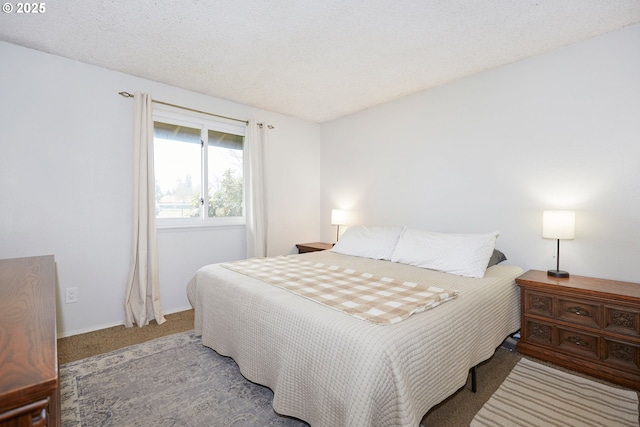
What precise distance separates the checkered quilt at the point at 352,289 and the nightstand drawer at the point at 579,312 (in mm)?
918

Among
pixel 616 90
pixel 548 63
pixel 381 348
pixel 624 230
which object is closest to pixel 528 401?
pixel 381 348

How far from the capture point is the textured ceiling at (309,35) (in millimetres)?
1859

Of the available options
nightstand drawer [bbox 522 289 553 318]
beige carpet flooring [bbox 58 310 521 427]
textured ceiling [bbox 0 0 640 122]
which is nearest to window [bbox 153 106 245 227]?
textured ceiling [bbox 0 0 640 122]

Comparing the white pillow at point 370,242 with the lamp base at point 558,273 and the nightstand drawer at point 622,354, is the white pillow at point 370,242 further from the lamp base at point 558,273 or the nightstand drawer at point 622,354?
the nightstand drawer at point 622,354

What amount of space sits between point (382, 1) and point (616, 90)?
181 centimetres

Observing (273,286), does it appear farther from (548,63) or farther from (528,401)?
(548,63)

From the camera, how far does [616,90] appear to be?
2088 mm

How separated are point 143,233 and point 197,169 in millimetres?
930

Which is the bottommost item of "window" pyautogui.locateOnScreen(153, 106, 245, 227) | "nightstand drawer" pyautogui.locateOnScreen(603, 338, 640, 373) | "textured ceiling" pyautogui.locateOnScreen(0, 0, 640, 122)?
"nightstand drawer" pyautogui.locateOnScreen(603, 338, 640, 373)

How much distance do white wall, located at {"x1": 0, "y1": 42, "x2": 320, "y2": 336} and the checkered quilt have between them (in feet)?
3.99

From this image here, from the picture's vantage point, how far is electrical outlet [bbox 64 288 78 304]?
2545 millimetres

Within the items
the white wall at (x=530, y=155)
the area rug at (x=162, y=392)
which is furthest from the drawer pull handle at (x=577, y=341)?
Result: the area rug at (x=162, y=392)

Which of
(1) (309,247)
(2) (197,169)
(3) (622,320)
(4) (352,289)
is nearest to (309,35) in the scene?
(4) (352,289)

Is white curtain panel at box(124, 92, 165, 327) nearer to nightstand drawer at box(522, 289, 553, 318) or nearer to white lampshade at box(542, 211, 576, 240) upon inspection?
nightstand drawer at box(522, 289, 553, 318)
